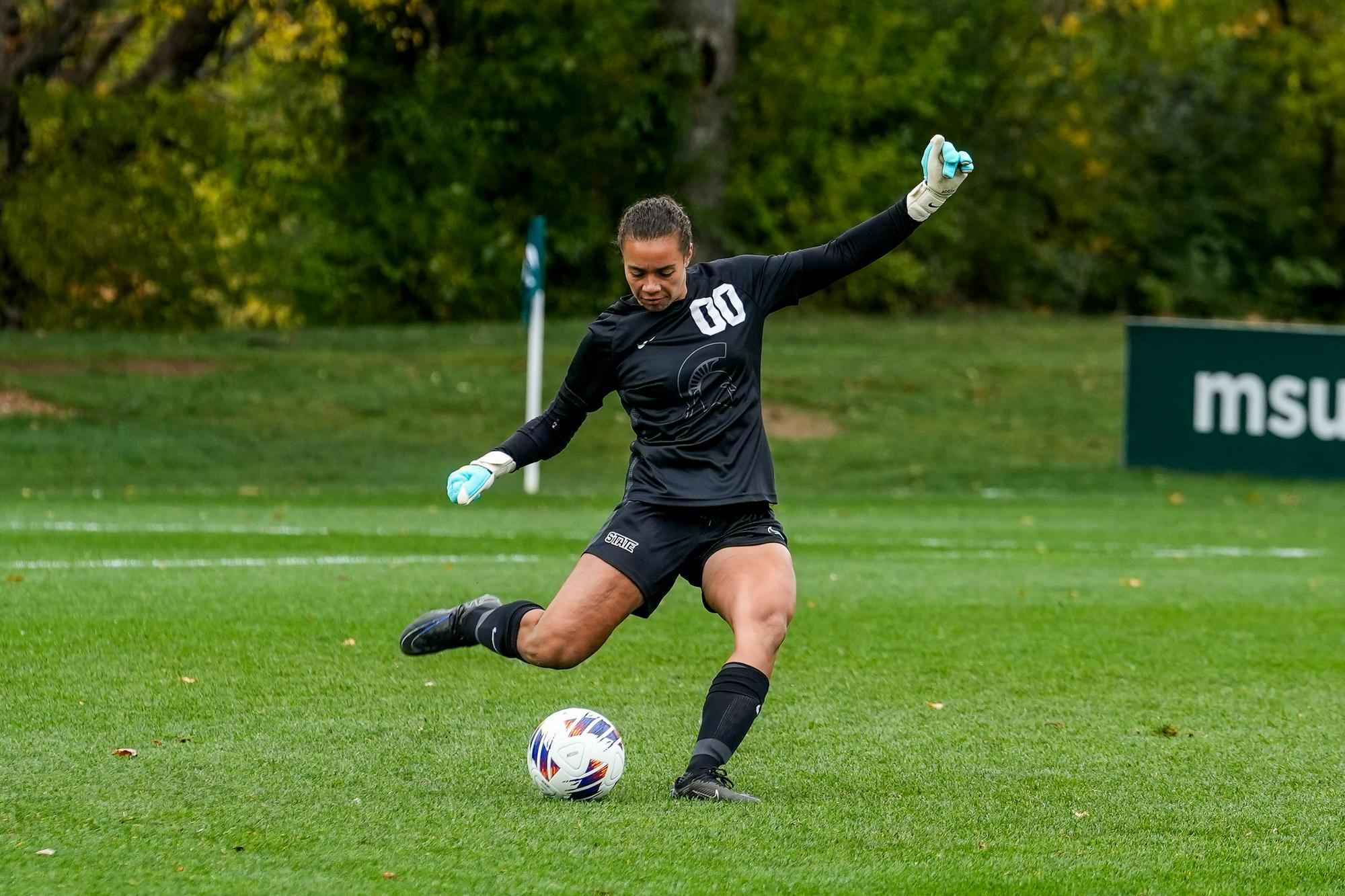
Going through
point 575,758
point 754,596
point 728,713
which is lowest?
point 575,758

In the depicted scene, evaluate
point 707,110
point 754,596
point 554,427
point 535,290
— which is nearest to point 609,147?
point 707,110

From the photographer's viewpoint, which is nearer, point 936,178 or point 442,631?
point 936,178

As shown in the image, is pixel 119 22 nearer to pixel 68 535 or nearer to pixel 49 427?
pixel 49 427

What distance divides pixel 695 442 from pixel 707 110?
2847 centimetres

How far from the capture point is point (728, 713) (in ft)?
20.0

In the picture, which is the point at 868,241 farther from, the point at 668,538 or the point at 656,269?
the point at 668,538

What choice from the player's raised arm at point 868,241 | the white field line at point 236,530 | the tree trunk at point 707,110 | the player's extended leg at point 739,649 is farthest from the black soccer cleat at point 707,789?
the tree trunk at point 707,110

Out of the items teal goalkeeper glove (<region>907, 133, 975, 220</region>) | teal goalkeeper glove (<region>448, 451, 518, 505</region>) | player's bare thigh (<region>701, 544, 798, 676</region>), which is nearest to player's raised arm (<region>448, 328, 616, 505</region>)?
teal goalkeeper glove (<region>448, 451, 518, 505</region>)

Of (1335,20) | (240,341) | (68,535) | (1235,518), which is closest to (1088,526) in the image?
(1235,518)

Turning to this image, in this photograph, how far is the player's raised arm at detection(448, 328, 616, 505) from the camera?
6590mm

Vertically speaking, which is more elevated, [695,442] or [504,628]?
[695,442]

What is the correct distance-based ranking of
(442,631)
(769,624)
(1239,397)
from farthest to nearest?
1. (1239,397)
2. (442,631)
3. (769,624)

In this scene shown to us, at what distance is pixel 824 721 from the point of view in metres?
7.66

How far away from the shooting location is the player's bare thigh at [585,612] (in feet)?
21.1
